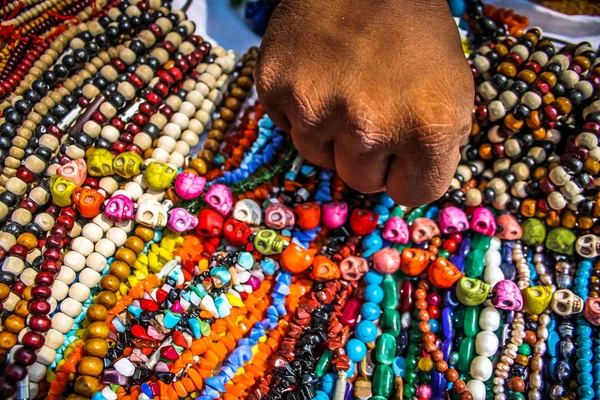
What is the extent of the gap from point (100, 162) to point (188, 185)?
250 millimetres

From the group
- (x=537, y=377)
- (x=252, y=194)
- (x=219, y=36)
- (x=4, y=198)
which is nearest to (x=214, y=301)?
(x=252, y=194)

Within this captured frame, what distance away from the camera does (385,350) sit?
139cm

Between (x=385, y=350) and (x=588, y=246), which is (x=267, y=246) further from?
(x=588, y=246)

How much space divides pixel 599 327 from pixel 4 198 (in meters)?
1.61

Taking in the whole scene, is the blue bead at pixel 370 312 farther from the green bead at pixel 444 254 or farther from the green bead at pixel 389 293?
the green bead at pixel 444 254

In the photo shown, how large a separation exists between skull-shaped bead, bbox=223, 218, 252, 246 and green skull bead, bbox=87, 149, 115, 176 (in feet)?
1.20

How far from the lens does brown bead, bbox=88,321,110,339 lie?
51.6 inches

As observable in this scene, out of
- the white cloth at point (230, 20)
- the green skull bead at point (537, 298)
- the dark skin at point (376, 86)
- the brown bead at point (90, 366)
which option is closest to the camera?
the dark skin at point (376, 86)

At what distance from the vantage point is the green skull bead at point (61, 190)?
1.39m

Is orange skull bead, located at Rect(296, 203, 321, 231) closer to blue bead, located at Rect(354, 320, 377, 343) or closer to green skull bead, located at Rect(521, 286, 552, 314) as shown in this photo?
blue bead, located at Rect(354, 320, 377, 343)

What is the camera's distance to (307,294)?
1482 mm

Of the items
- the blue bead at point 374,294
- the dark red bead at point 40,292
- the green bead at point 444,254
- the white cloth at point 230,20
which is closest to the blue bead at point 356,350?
the blue bead at point 374,294

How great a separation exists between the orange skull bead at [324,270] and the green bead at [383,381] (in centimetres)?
27

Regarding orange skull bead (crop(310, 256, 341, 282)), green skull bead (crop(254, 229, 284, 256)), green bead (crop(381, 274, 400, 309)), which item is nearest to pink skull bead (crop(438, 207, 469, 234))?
green bead (crop(381, 274, 400, 309))
